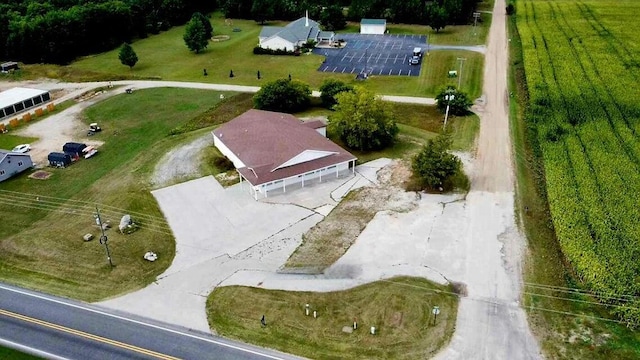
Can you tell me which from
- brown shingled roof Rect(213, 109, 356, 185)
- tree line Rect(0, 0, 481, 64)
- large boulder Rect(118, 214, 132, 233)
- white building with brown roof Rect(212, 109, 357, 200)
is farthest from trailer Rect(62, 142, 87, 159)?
tree line Rect(0, 0, 481, 64)

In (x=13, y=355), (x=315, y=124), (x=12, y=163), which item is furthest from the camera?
(x=315, y=124)

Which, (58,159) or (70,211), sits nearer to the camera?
(70,211)

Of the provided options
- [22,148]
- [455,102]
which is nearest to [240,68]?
[22,148]

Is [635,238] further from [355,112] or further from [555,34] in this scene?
[555,34]

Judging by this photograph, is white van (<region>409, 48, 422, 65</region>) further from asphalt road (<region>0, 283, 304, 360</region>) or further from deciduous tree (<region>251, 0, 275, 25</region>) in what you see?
asphalt road (<region>0, 283, 304, 360</region>)

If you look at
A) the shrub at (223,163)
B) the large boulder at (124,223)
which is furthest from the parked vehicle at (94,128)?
the large boulder at (124,223)

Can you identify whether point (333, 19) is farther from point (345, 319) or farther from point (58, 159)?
point (345, 319)

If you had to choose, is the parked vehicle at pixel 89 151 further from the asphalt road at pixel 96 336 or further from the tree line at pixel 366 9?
the tree line at pixel 366 9

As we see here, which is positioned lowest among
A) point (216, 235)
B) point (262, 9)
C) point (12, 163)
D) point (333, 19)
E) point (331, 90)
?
point (216, 235)
